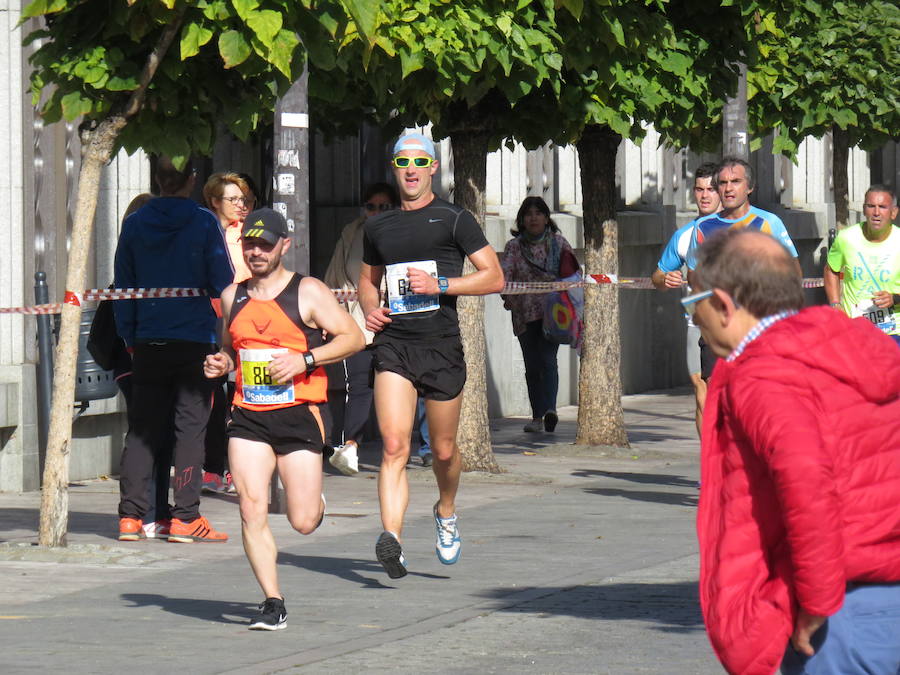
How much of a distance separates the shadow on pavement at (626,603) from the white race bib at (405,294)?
1348mm

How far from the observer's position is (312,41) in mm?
8820

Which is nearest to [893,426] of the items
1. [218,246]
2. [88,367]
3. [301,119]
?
[218,246]

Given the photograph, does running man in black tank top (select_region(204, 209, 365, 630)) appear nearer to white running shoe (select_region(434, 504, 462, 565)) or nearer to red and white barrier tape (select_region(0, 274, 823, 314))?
white running shoe (select_region(434, 504, 462, 565))

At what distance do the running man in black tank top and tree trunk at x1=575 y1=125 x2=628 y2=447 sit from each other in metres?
7.10

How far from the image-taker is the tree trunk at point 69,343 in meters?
9.09

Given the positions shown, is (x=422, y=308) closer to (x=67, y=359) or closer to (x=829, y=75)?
(x=67, y=359)

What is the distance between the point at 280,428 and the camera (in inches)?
294

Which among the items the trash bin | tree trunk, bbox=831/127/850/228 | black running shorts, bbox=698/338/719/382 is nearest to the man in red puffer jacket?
black running shorts, bbox=698/338/719/382

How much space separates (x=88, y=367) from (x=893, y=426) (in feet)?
27.5

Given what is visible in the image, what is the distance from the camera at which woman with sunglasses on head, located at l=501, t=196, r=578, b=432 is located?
15773mm

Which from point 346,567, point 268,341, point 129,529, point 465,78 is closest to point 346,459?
point 465,78

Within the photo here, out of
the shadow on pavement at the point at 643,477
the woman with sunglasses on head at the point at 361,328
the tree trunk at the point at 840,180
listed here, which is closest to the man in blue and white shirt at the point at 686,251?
the shadow on pavement at the point at 643,477

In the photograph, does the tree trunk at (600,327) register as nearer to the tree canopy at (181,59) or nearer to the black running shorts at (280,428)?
the tree canopy at (181,59)

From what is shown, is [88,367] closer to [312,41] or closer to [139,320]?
[139,320]
